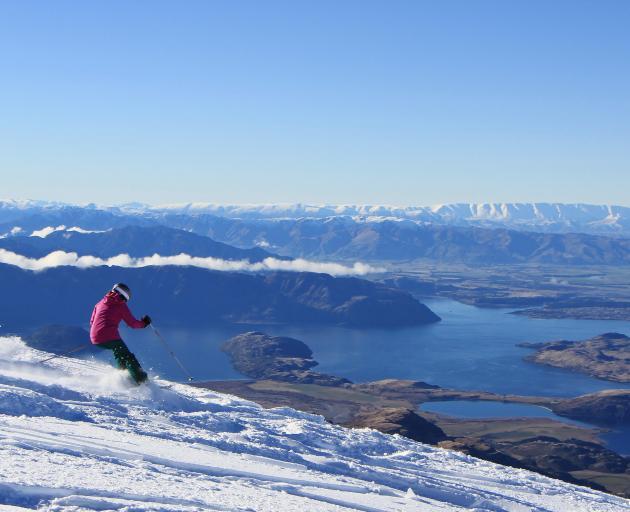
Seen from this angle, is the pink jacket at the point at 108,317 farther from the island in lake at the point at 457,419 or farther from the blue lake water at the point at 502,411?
the blue lake water at the point at 502,411

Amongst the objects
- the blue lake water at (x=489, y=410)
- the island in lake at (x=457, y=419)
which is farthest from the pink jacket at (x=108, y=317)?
the blue lake water at (x=489, y=410)

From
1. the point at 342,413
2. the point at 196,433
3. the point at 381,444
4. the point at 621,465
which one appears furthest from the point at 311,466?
the point at 342,413

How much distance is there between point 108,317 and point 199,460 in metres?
4.33

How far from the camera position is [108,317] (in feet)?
49.8

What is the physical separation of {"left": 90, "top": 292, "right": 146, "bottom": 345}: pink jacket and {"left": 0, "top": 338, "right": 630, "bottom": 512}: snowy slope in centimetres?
153

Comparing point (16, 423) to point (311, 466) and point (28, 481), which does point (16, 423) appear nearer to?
point (28, 481)

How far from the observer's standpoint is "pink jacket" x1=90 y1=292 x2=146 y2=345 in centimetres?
1520

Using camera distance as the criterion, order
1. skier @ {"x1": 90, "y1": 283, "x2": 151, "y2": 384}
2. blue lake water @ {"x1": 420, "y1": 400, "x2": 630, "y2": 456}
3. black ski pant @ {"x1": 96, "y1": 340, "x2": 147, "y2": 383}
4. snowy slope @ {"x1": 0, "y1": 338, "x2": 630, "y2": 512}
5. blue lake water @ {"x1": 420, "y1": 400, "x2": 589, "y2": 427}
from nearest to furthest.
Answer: snowy slope @ {"x1": 0, "y1": 338, "x2": 630, "y2": 512} < skier @ {"x1": 90, "y1": 283, "x2": 151, "y2": 384} < black ski pant @ {"x1": 96, "y1": 340, "x2": 147, "y2": 383} < blue lake water @ {"x1": 420, "y1": 400, "x2": 630, "y2": 456} < blue lake water @ {"x1": 420, "y1": 400, "x2": 589, "y2": 427}

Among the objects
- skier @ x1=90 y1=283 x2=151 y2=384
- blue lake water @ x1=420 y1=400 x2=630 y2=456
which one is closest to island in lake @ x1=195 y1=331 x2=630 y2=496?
blue lake water @ x1=420 y1=400 x2=630 y2=456

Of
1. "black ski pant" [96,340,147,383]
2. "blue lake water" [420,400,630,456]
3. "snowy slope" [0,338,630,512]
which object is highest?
"black ski pant" [96,340,147,383]

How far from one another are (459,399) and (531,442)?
144ft

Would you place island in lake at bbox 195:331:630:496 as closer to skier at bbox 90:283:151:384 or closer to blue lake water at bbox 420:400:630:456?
blue lake water at bbox 420:400:630:456

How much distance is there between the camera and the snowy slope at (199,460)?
31.0ft

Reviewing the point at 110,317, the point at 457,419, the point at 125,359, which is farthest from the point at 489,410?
the point at 110,317
